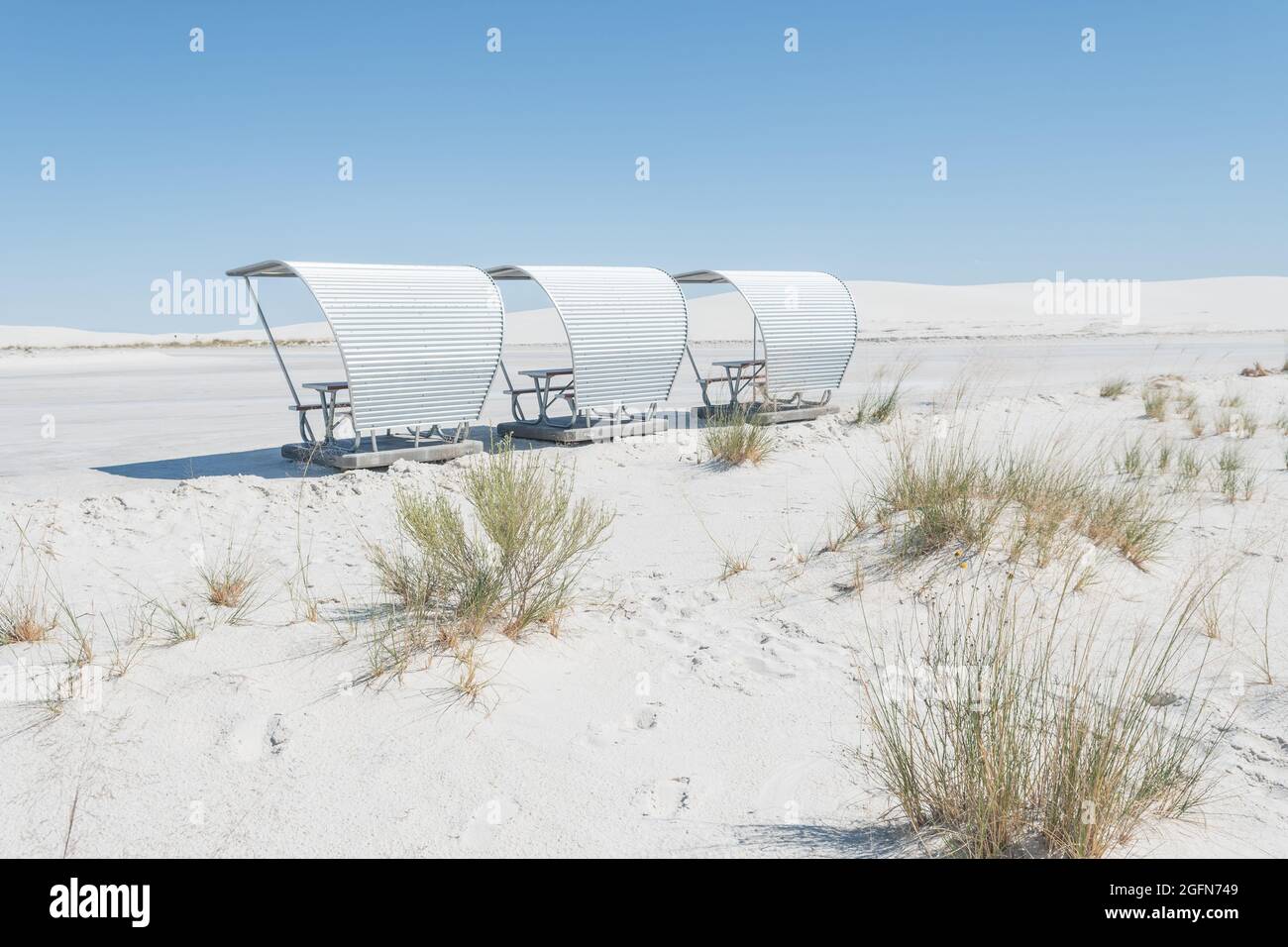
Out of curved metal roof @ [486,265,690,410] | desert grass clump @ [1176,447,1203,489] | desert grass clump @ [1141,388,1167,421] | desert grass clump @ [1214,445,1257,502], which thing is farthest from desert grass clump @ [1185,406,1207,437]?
curved metal roof @ [486,265,690,410]

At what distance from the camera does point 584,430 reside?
11648 millimetres

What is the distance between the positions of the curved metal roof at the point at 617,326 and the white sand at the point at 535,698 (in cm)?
309

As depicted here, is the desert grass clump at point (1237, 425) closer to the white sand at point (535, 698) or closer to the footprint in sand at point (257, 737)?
the white sand at point (535, 698)

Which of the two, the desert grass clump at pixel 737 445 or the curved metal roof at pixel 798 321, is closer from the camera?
the desert grass clump at pixel 737 445

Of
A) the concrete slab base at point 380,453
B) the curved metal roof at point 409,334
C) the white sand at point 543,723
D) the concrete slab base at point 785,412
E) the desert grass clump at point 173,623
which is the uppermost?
the curved metal roof at point 409,334

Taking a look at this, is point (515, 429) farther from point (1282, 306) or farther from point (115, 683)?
point (1282, 306)

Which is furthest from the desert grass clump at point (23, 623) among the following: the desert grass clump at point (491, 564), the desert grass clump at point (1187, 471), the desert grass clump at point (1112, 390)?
the desert grass clump at point (1112, 390)

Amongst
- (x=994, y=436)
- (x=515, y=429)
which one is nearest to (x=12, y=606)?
(x=515, y=429)

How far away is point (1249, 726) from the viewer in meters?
4.17

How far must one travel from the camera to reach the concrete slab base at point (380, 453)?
31.9 feet

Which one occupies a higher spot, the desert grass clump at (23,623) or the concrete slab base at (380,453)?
the concrete slab base at (380,453)

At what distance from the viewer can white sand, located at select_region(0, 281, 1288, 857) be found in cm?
331

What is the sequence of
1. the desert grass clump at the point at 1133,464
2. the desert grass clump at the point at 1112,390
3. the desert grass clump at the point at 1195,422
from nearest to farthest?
1. the desert grass clump at the point at 1133,464
2. the desert grass clump at the point at 1195,422
3. the desert grass clump at the point at 1112,390

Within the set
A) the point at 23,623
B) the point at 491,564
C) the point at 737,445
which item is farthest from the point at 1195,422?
the point at 23,623
